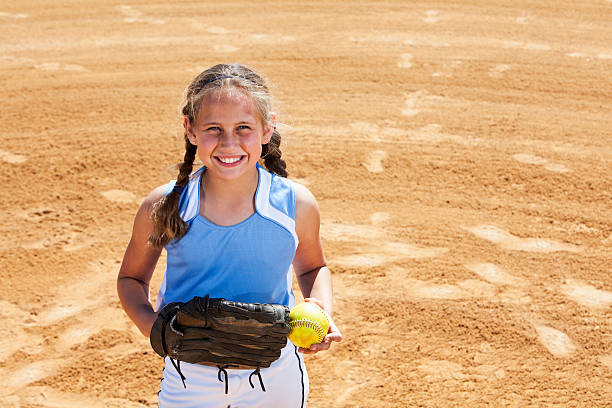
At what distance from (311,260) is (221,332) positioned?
1.87 ft

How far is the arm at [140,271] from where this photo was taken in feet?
8.69

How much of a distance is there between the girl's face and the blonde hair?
3 centimetres

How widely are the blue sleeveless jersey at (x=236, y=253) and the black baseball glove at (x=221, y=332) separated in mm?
125

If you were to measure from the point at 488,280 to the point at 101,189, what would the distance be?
11.3ft

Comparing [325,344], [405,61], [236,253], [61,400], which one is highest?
[236,253]

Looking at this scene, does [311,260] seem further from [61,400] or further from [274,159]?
[61,400]

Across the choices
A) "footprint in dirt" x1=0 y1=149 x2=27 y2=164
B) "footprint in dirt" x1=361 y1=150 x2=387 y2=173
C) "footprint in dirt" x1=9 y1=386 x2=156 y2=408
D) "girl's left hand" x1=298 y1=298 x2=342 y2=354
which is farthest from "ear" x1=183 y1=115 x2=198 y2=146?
"footprint in dirt" x1=0 y1=149 x2=27 y2=164

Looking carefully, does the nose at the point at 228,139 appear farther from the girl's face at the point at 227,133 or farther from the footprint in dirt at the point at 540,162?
the footprint in dirt at the point at 540,162

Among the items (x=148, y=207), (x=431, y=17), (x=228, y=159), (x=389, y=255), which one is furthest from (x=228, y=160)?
(x=431, y=17)

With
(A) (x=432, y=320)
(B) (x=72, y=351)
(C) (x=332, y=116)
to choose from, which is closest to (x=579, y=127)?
(C) (x=332, y=116)

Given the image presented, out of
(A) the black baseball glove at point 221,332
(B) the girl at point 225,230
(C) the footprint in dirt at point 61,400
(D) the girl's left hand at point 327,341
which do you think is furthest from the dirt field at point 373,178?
(D) the girl's left hand at point 327,341

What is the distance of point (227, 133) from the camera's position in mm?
2572

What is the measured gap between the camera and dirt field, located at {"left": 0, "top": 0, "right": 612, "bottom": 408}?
4.41 metres

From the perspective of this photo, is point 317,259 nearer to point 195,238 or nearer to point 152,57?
point 195,238
